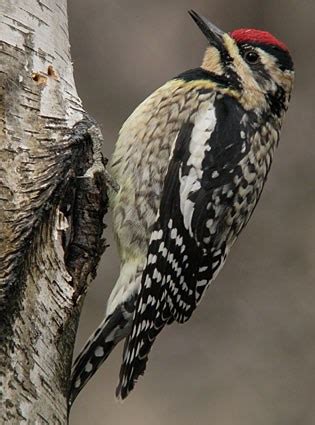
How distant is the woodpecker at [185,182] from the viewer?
3.89 m

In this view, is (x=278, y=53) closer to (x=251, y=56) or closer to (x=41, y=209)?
(x=251, y=56)

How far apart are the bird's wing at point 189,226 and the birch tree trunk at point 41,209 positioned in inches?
19.8

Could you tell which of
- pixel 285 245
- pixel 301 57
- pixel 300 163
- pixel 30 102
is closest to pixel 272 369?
pixel 285 245

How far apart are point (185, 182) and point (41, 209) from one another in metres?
0.96

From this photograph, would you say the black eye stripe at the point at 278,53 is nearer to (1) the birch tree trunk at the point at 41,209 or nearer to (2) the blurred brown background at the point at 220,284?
(1) the birch tree trunk at the point at 41,209

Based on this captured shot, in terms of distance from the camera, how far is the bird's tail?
11.8ft

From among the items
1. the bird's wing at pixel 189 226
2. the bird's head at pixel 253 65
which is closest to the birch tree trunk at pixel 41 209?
the bird's wing at pixel 189 226

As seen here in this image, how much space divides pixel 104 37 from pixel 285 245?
62.3 inches

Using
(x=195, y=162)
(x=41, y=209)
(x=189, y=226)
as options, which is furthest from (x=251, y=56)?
(x=41, y=209)

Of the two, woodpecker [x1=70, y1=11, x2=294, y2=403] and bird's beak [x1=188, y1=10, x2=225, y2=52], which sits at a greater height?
bird's beak [x1=188, y1=10, x2=225, y2=52]

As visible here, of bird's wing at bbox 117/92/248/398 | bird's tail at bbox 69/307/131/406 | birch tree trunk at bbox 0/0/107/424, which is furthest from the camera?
bird's wing at bbox 117/92/248/398

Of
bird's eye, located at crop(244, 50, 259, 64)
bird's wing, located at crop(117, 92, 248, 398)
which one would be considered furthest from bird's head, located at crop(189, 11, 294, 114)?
bird's wing, located at crop(117, 92, 248, 398)

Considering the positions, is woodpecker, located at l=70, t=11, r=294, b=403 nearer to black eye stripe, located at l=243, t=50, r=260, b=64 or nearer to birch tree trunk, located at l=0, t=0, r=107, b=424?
black eye stripe, located at l=243, t=50, r=260, b=64

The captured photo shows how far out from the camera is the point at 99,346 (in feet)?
12.5
